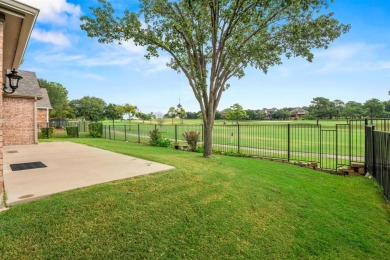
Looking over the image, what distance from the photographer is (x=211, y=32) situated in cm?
761

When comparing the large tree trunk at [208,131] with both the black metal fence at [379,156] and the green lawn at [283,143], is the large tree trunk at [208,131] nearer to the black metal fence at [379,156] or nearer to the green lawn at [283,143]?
the green lawn at [283,143]

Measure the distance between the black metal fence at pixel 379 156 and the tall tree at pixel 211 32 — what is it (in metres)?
3.70

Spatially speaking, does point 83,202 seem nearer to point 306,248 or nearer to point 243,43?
point 306,248

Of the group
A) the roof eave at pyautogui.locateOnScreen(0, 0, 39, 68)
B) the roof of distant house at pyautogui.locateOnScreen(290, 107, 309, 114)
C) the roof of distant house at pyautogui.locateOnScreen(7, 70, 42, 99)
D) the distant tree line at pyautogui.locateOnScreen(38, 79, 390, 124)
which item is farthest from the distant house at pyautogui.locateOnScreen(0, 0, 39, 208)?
the roof of distant house at pyautogui.locateOnScreen(290, 107, 309, 114)

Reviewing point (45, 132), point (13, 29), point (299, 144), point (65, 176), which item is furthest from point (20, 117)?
point (299, 144)

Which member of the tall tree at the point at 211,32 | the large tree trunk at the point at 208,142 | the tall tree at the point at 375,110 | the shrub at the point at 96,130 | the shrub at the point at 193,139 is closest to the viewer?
the tall tree at the point at 375,110

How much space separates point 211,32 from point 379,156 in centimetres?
620

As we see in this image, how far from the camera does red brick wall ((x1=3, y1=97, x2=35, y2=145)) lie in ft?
36.7

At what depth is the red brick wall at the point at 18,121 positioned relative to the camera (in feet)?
36.7

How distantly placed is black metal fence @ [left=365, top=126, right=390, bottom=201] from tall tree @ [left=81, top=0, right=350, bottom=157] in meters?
3.70

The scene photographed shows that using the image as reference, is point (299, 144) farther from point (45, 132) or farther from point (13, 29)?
point (45, 132)

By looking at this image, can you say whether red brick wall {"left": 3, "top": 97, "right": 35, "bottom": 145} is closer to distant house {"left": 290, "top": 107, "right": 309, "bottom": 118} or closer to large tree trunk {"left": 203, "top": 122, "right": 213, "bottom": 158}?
large tree trunk {"left": 203, "top": 122, "right": 213, "bottom": 158}

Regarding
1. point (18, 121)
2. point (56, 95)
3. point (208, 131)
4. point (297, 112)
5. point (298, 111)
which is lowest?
point (208, 131)

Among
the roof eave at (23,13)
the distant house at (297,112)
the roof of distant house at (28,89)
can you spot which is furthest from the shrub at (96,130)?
the distant house at (297,112)
